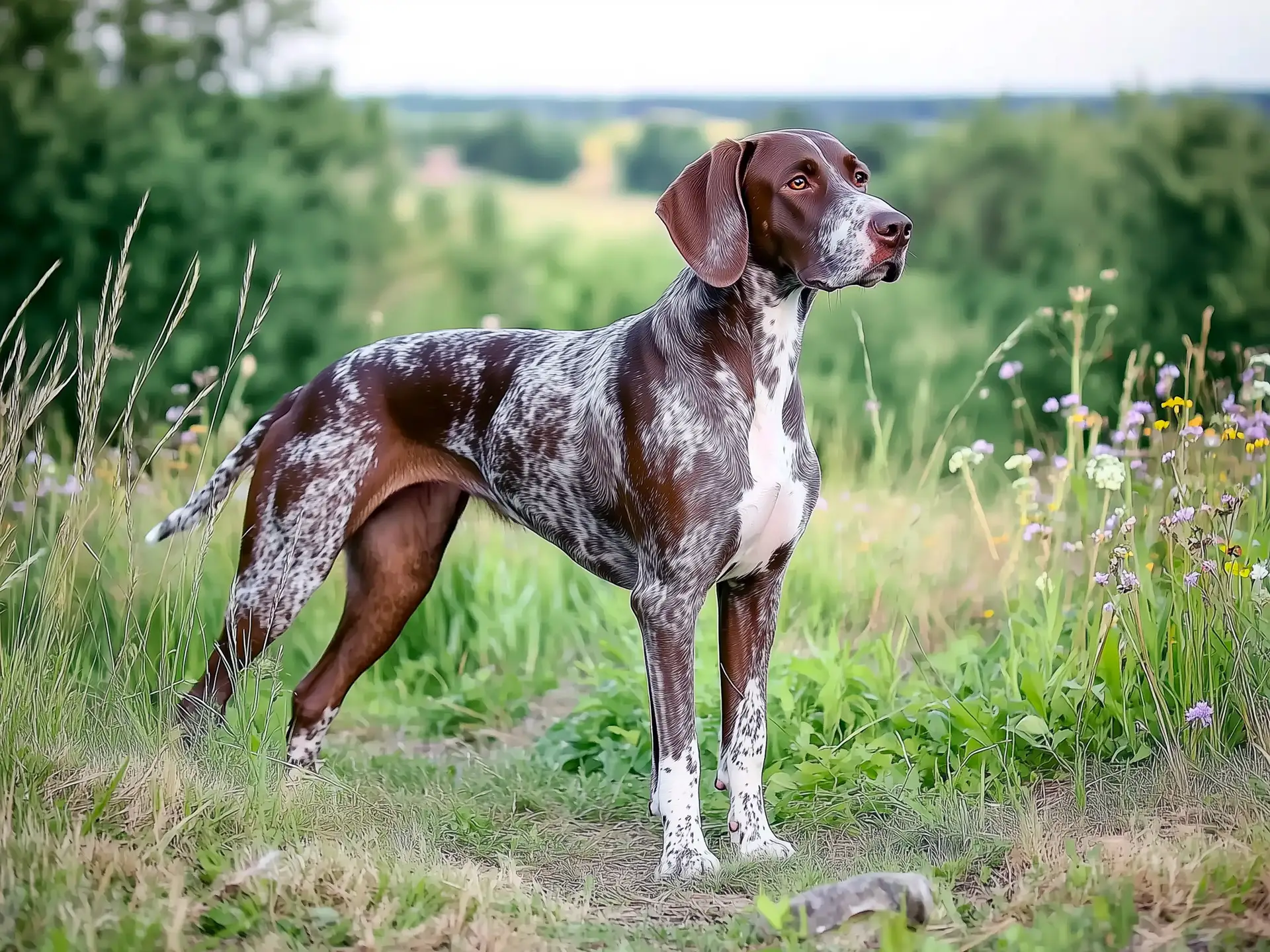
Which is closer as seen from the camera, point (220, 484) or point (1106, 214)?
point (220, 484)

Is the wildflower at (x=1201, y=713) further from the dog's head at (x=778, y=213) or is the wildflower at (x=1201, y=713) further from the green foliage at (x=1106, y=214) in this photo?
the green foliage at (x=1106, y=214)

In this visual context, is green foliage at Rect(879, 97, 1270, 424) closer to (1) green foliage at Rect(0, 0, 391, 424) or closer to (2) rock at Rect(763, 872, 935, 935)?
(1) green foliage at Rect(0, 0, 391, 424)

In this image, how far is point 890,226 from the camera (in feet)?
11.4

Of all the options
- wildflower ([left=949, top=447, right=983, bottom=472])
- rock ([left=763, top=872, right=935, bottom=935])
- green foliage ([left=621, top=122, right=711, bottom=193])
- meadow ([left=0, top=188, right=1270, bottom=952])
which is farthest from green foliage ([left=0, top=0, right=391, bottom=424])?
rock ([left=763, top=872, right=935, bottom=935])

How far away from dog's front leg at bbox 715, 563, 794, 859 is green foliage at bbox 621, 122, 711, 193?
7.65 m

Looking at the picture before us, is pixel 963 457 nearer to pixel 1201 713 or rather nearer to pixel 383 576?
pixel 1201 713

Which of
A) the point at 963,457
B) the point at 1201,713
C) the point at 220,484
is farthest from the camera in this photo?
the point at 963,457

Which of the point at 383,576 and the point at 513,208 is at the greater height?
the point at 513,208

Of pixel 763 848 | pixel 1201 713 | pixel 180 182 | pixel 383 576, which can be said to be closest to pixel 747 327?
pixel 763 848

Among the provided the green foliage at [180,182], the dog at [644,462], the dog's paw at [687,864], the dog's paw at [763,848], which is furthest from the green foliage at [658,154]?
the dog's paw at [687,864]

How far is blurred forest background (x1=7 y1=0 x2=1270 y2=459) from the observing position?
913 centimetres

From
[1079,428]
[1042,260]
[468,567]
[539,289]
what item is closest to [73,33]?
[539,289]

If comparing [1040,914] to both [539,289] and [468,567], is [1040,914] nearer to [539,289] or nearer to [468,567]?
[468,567]

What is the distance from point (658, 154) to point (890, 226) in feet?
26.8
